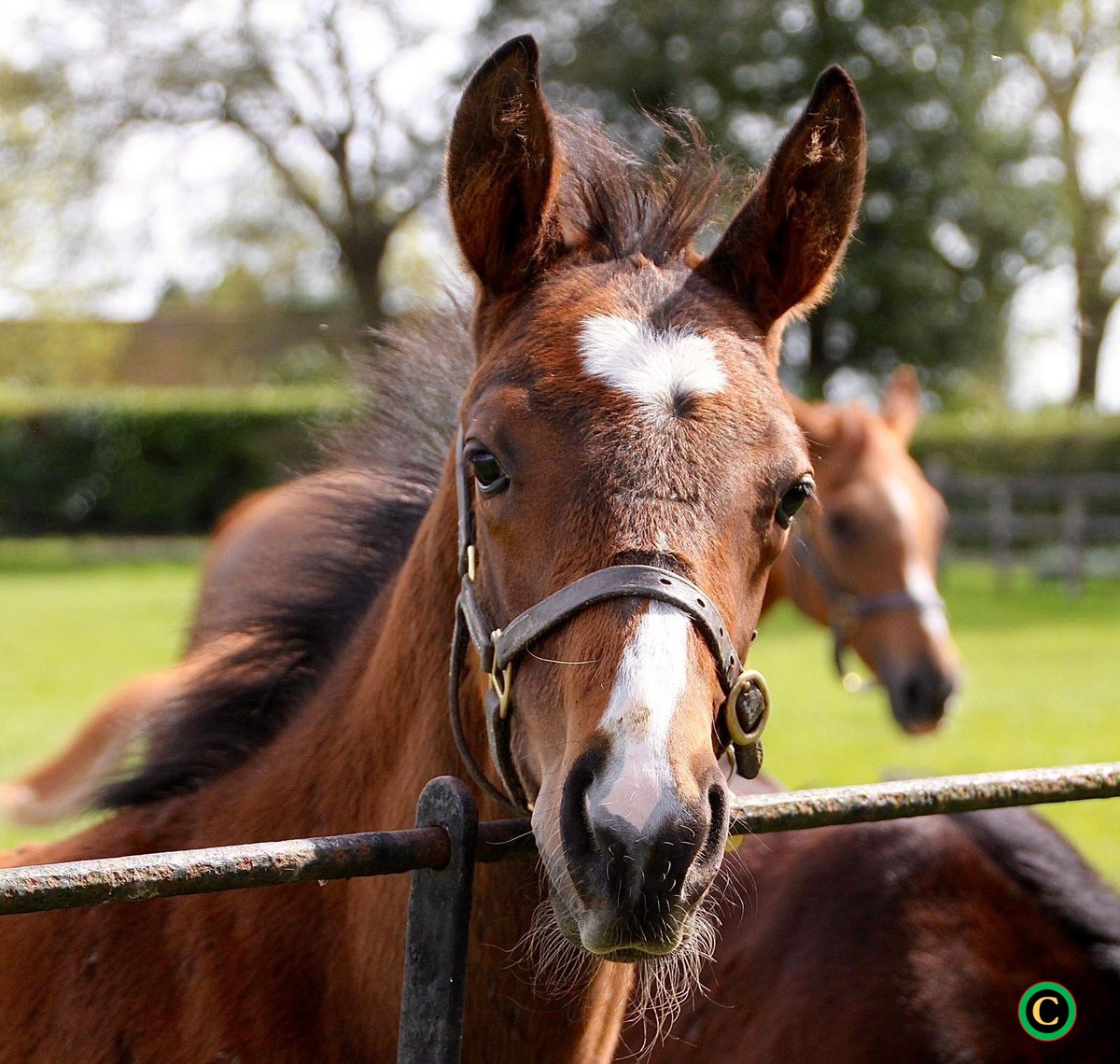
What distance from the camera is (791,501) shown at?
199cm

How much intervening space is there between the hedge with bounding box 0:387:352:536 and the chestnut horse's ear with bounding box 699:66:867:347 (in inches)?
906

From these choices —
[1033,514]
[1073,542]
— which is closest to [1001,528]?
[1073,542]

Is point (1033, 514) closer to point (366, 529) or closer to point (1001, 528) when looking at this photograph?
point (1001, 528)

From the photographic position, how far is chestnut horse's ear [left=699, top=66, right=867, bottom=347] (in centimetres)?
215

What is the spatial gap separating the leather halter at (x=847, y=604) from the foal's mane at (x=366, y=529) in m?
3.93

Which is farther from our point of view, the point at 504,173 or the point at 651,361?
the point at 504,173

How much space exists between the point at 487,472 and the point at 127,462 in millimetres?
24560

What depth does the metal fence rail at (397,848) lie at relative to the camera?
1486mm

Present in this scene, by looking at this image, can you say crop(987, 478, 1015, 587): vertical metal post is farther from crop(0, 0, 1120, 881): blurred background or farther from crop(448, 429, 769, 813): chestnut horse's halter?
crop(448, 429, 769, 813): chestnut horse's halter

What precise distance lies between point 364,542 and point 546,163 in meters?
0.91

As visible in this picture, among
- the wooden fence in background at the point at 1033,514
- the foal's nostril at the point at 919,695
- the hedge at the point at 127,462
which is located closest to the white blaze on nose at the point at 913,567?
the foal's nostril at the point at 919,695

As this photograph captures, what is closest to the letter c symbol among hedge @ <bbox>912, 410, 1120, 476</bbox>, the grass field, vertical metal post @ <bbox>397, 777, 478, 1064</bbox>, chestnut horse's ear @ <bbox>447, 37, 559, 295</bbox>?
the grass field

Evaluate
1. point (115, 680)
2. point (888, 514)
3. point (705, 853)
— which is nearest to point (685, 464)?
point (705, 853)

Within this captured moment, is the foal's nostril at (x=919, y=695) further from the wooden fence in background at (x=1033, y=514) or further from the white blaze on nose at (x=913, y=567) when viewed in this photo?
the wooden fence in background at (x=1033, y=514)
